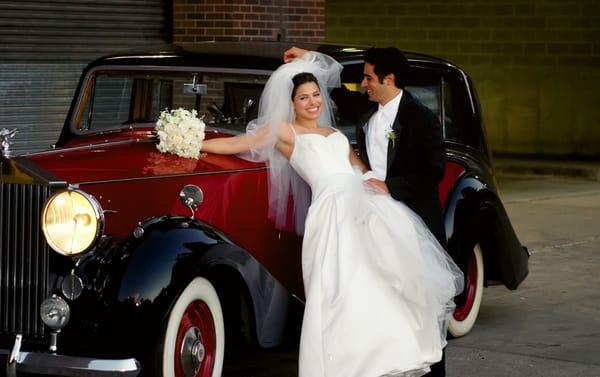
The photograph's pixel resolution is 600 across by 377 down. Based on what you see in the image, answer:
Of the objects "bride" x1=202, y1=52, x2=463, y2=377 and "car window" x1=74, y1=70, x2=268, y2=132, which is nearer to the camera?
"bride" x1=202, y1=52, x2=463, y2=377

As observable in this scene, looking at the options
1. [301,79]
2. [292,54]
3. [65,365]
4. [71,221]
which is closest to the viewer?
[65,365]

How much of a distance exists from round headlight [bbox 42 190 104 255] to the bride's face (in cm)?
141

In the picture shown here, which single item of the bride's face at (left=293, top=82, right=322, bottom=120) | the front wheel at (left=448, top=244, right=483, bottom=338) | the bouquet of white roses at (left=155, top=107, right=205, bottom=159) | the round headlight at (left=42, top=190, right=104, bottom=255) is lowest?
the front wheel at (left=448, top=244, right=483, bottom=338)

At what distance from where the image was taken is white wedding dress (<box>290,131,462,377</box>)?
6578mm

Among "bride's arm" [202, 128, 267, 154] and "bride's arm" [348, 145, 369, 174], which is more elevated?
"bride's arm" [202, 128, 267, 154]

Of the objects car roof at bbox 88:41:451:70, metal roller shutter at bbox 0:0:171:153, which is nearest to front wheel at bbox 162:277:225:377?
car roof at bbox 88:41:451:70

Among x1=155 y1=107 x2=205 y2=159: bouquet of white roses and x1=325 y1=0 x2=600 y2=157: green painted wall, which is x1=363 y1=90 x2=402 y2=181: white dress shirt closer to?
x1=155 y1=107 x2=205 y2=159: bouquet of white roses

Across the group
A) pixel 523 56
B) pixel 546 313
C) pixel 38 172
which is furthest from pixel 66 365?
pixel 523 56

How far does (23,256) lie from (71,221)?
1.03ft

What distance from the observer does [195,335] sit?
638cm

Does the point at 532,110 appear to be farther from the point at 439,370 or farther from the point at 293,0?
the point at 439,370

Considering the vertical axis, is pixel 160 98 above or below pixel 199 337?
above

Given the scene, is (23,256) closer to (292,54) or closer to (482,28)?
(292,54)

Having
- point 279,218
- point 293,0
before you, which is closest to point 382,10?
point 293,0
